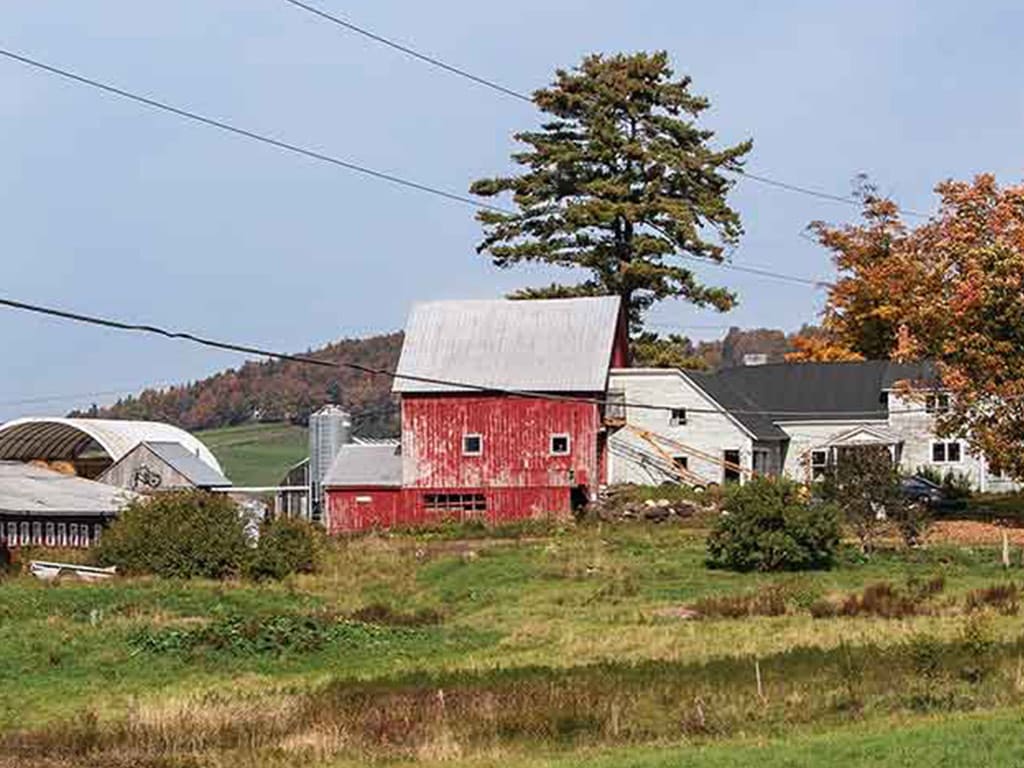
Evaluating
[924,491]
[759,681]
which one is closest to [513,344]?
[924,491]

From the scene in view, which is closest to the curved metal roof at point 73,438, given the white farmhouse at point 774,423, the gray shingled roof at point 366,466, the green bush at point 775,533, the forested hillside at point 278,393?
the gray shingled roof at point 366,466

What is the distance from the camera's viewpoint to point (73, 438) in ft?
238

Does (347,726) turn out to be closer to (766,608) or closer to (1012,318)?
(766,608)

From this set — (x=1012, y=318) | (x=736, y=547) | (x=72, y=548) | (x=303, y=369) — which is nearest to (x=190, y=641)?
(x=736, y=547)

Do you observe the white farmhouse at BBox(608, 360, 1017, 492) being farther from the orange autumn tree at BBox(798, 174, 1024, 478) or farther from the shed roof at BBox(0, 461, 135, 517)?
the shed roof at BBox(0, 461, 135, 517)

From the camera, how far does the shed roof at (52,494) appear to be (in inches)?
2186

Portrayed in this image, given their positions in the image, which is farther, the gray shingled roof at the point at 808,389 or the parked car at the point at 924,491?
the gray shingled roof at the point at 808,389

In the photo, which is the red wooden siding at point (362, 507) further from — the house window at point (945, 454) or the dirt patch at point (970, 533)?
the house window at point (945, 454)

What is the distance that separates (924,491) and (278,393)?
355 ft

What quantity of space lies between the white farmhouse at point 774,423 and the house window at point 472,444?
5.17 m

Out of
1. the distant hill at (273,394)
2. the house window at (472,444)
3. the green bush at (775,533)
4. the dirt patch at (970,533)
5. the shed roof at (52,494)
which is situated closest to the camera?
the green bush at (775,533)

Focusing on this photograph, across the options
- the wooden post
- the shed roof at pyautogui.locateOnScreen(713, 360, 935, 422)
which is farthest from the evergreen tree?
the wooden post

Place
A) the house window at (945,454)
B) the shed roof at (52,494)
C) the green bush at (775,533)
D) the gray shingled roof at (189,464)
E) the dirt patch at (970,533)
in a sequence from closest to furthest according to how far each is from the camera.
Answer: the green bush at (775,533), the dirt patch at (970,533), the shed roof at (52,494), the gray shingled roof at (189,464), the house window at (945,454)

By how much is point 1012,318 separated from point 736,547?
1387 centimetres
